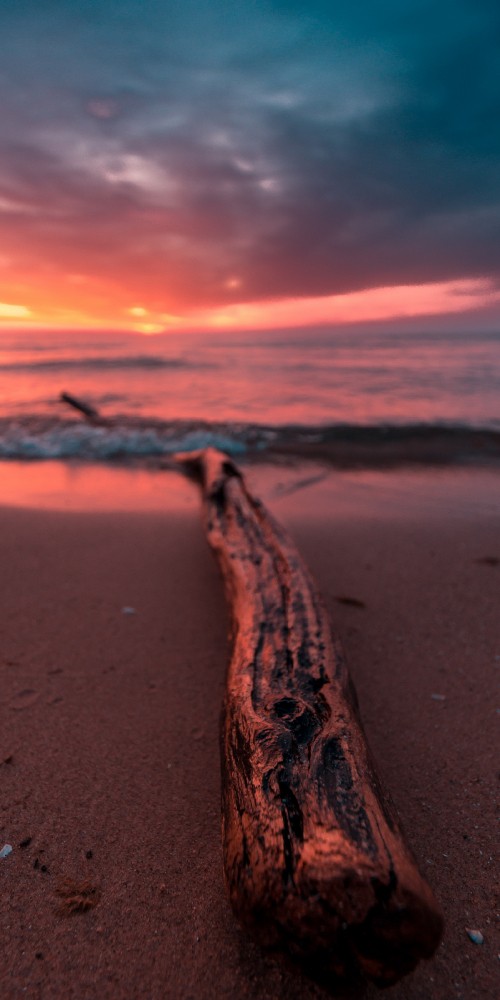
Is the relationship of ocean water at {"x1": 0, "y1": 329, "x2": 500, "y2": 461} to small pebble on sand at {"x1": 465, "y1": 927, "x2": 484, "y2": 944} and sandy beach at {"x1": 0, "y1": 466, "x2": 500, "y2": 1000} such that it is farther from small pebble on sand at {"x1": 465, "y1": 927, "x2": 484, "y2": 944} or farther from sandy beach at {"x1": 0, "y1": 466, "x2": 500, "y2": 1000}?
small pebble on sand at {"x1": 465, "y1": 927, "x2": 484, "y2": 944}

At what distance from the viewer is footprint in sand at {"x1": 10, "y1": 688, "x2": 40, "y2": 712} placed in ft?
7.26

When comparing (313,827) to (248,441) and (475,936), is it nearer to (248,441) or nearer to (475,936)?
Result: (475,936)

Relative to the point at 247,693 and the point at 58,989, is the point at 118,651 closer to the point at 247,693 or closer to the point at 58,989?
the point at 247,693

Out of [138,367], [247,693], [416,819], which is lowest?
[416,819]

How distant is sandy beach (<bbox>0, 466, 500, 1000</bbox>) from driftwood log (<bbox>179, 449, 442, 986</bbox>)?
299 millimetres

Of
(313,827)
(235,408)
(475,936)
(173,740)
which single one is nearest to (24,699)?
(173,740)

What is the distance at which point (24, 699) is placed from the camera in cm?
226

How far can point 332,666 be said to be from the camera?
6.22 ft

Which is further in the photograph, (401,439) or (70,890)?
(401,439)

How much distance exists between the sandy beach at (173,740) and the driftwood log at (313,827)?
299 mm

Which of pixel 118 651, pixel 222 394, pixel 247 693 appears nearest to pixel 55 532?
pixel 118 651

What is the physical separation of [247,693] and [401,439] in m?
8.90

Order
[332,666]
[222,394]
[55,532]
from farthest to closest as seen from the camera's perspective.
A: [222,394] < [55,532] < [332,666]

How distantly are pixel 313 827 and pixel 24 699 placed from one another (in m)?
1.64
